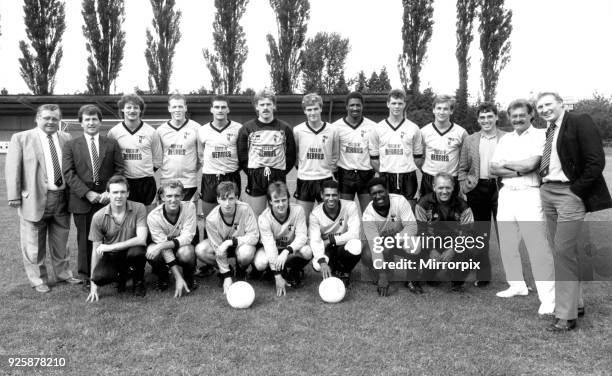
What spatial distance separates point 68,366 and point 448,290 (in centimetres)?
305

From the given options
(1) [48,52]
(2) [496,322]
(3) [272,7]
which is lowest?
(2) [496,322]

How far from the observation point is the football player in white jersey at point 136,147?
175 inches

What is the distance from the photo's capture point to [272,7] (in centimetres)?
2519

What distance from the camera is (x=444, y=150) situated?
457 cm

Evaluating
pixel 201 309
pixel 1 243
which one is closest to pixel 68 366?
pixel 201 309

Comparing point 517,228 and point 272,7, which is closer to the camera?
point 517,228

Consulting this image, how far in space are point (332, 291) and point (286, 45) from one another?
2230cm

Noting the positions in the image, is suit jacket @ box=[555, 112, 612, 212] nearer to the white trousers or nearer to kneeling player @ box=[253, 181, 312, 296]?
the white trousers

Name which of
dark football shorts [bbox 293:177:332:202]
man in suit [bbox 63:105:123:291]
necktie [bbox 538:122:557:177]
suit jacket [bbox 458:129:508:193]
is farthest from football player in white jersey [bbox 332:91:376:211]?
man in suit [bbox 63:105:123:291]

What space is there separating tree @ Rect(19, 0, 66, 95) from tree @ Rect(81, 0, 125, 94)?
1.51 metres

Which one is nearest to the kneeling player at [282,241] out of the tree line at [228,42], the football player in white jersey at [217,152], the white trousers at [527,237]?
the football player in white jersey at [217,152]

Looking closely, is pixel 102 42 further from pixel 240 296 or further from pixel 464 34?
pixel 240 296

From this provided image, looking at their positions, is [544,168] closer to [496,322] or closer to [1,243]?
[496,322]

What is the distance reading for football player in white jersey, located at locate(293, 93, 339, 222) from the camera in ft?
15.4
